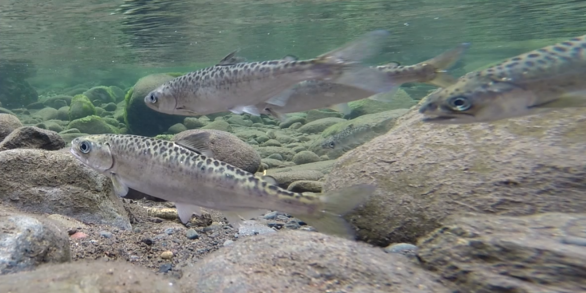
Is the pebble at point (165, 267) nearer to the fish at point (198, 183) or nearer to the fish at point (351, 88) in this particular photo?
the fish at point (198, 183)

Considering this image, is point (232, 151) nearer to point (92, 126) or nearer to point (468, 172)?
point (468, 172)

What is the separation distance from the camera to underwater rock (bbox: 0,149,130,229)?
5.09 meters

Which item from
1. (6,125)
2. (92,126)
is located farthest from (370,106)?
(6,125)

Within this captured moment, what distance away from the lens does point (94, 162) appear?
468 cm

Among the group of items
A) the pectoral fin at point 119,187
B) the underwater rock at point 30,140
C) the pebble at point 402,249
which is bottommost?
the pebble at point 402,249

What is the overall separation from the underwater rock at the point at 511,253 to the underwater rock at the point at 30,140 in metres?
6.08

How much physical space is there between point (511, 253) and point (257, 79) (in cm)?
339

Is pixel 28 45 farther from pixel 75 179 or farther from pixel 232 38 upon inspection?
pixel 75 179

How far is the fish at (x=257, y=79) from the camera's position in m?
4.46

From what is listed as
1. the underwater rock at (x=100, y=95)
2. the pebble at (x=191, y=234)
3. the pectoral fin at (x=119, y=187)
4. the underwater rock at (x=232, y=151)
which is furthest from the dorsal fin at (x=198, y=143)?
the underwater rock at (x=100, y=95)

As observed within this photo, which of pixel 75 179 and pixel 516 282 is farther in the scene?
pixel 75 179

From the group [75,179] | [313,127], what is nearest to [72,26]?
[313,127]

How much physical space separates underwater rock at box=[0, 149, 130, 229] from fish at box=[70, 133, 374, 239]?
854mm

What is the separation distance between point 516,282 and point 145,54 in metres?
43.3
